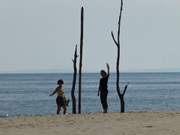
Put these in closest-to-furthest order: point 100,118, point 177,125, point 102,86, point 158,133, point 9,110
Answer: point 158,133 → point 177,125 → point 100,118 → point 102,86 → point 9,110

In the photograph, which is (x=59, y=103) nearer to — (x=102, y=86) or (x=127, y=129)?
(x=102, y=86)

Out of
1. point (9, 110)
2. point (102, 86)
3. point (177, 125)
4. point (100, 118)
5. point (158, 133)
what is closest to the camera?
point (158, 133)

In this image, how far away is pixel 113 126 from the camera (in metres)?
18.9

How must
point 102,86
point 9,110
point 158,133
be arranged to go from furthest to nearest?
point 9,110, point 102,86, point 158,133

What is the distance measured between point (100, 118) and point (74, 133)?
134 inches

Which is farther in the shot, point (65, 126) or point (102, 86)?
point (102, 86)

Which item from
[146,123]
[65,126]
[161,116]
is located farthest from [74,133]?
[161,116]

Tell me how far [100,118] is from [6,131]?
12.2 ft

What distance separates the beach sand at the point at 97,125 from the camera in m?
18.0

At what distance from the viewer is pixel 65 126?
19.2 meters

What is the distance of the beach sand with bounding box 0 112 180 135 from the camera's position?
1797cm

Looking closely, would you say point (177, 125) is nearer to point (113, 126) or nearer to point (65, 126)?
point (113, 126)

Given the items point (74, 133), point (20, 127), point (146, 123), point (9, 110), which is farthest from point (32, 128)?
point (9, 110)

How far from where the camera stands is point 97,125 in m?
19.2
